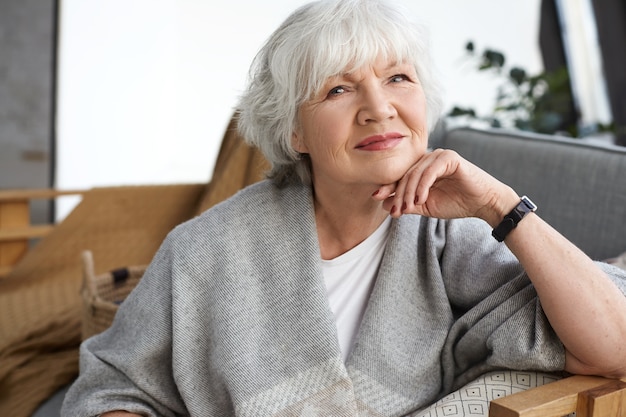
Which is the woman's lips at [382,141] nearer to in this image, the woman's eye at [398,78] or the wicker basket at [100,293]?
the woman's eye at [398,78]

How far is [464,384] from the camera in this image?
152 centimetres

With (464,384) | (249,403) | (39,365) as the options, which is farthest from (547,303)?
(39,365)

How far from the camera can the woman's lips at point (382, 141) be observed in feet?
4.63

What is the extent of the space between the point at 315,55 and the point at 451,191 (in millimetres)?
338

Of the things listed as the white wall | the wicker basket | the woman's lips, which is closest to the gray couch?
the wicker basket

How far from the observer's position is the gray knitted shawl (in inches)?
57.4

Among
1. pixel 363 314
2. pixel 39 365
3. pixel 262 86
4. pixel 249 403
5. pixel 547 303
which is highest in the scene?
pixel 262 86

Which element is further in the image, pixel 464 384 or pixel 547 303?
pixel 464 384

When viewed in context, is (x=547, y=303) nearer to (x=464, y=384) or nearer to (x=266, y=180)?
(x=464, y=384)

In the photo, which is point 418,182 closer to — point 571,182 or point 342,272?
point 342,272

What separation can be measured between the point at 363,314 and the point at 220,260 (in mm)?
291

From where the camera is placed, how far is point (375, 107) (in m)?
1.40

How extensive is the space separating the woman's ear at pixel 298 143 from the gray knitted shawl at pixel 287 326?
0.10m

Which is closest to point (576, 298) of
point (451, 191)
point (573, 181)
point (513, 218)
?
point (513, 218)
